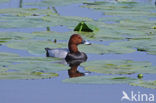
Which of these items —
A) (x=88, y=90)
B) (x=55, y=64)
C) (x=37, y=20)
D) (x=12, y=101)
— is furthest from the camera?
(x=37, y=20)

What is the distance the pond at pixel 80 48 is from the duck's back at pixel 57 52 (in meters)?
0.10

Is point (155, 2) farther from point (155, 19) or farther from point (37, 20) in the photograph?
point (37, 20)

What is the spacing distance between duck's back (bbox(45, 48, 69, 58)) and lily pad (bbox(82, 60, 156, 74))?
0.86 m

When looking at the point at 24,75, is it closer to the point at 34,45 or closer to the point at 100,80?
the point at 100,80

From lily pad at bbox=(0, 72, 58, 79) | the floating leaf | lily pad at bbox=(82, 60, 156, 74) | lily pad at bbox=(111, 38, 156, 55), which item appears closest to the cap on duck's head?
lily pad at bbox=(111, 38, 156, 55)

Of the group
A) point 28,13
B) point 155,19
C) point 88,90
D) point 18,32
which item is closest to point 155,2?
point 155,19

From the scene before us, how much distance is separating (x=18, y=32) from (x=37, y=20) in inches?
60.8

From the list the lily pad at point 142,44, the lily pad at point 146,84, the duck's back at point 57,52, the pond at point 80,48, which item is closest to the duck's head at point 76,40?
the pond at point 80,48

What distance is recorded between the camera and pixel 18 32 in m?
13.8

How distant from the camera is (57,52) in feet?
39.4

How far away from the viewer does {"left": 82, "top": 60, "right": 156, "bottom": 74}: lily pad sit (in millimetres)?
10622

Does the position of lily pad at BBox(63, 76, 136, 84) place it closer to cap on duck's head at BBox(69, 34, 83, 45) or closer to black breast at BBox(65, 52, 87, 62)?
black breast at BBox(65, 52, 87, 62)

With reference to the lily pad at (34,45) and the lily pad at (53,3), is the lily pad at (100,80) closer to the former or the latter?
the lily pad at (34,45)

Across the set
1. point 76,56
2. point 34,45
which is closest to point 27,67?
point 76,56
